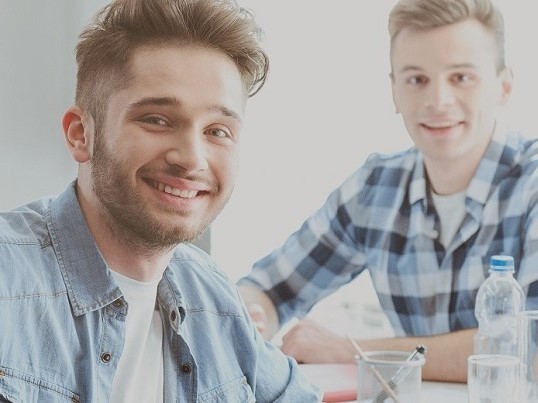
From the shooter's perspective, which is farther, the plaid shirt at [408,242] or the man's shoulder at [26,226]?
the plaid shirt at [408,242]

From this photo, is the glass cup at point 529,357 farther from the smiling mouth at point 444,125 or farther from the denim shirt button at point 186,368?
the smiling mouth at point 444,125

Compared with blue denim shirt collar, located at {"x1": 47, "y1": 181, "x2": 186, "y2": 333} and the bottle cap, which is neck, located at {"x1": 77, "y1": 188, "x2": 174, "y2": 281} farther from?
the bottle cap

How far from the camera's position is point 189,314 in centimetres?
135

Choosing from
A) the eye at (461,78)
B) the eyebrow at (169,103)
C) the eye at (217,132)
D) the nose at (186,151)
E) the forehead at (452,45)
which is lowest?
the nose at (186,151)

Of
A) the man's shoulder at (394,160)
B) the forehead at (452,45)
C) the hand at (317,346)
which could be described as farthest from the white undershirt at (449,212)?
the hand at (317,346)

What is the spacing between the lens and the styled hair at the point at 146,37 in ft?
4.07

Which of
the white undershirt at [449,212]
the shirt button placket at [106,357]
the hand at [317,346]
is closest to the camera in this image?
the shirt button placket at [106,357]

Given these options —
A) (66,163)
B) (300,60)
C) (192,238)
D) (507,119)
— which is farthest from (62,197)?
(300,60)

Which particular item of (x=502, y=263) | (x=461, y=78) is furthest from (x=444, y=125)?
(x=502, y=263)

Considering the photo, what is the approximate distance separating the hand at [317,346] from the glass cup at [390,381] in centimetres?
63

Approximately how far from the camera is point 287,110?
288cm

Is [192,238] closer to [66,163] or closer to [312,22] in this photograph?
[66,163]

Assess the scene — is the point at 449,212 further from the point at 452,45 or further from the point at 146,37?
the point at 146,37

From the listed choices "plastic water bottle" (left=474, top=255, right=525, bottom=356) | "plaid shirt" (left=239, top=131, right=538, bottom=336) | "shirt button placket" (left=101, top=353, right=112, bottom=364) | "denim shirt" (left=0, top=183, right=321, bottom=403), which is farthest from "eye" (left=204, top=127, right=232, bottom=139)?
"plaid shirt" (left=239, top=131, right=538, bottom=336)
